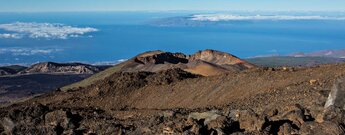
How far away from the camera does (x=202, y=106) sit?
18.2 meters

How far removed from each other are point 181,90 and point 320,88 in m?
7.07

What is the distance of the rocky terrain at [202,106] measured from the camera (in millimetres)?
10875

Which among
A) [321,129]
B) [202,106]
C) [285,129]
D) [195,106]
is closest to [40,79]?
[195,106]

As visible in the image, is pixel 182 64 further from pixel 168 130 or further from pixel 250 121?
pixel 250 121

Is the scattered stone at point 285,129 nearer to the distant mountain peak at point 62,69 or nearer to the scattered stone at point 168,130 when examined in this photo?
the scattered stone at point 168,130

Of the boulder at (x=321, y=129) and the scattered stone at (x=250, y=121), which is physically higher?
the boulder at (x=321, y=129)

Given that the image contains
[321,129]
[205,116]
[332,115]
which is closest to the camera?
[321,129]

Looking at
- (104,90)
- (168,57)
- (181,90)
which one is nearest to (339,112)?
(181,90)

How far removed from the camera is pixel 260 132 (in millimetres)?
10148

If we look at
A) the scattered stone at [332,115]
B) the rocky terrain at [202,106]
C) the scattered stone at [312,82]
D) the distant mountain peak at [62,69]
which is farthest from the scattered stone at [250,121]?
the distant mountain peak at [62,69]

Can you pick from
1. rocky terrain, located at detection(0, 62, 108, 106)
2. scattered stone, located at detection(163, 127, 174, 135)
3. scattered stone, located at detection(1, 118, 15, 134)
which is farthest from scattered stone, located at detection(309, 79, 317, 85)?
rocky terrain, located at detection(0, 62, 108, 106)

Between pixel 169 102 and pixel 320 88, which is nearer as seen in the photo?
pixel 320 88

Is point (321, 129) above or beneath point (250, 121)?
above

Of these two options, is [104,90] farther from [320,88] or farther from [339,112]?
[339,112]
